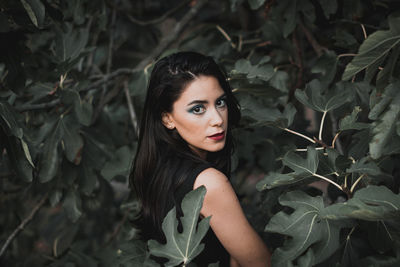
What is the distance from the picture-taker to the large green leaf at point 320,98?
4.73 feet

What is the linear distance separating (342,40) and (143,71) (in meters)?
0.87

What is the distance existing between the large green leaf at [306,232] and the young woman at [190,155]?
142 millimetres

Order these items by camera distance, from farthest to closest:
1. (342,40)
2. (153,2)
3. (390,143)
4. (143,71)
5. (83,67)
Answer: (153,2) < (83,67) < (143,71) < (342,40) < (390,143)

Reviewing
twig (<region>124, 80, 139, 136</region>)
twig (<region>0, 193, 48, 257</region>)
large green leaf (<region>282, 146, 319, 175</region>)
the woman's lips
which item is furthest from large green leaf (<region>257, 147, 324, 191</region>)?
twig (<region>0, 193, 48, 257</region>)

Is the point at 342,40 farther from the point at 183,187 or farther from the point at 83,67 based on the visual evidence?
the point at 83,67

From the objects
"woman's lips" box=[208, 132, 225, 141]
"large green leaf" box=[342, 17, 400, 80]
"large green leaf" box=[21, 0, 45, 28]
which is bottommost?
"woman's lips" box=[208, 132, 225, 141]

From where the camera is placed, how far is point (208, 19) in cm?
336

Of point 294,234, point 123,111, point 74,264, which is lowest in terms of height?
point 74,264

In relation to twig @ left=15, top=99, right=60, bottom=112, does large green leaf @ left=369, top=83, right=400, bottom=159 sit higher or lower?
higher

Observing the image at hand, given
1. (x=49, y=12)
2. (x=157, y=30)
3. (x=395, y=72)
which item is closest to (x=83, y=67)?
(x=157, y=30)

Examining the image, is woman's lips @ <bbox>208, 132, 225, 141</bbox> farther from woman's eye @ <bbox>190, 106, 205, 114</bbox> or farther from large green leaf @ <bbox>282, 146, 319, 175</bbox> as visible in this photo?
large green leaf @ <bbox>282, 146, 319, 175</bbox>

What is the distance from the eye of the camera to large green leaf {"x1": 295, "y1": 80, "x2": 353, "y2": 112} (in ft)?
4.73

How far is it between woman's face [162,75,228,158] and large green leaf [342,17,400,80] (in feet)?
1.31

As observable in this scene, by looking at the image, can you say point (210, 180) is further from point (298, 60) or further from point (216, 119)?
point (298, 60)
